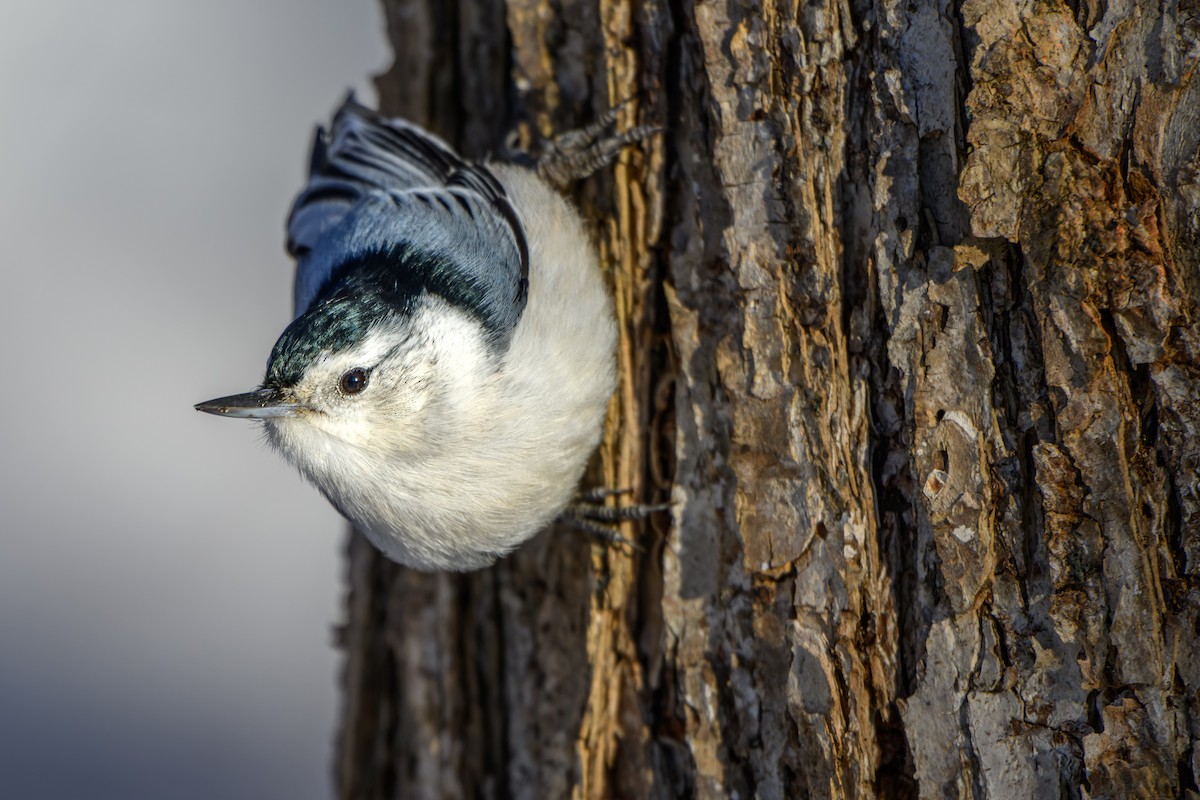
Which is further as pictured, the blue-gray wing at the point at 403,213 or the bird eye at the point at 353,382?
the blue-gray wing at the point at 403,213

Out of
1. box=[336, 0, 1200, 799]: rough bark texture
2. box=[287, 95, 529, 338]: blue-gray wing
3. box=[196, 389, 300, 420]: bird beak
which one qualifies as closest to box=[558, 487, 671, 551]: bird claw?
box=[336, 0, 1200, 799]: rough bark texture

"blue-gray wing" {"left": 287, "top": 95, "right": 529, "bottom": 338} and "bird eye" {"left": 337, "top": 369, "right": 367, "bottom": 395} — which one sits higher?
"blue-gray wing" {"left": 287, "top": 95, "right": 529, "bottom": 338}

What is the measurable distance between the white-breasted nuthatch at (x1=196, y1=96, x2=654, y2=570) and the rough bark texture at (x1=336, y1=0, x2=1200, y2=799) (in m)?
0.09

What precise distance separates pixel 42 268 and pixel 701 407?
2.31 m

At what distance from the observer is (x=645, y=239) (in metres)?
1.53

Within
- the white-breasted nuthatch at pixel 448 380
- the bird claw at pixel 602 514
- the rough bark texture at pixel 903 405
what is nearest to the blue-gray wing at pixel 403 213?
the white-breasted nuthatch at pixel 448 380

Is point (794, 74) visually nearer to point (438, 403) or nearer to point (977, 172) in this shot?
point (977, 172)

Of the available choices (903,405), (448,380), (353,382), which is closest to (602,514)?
(448,380)

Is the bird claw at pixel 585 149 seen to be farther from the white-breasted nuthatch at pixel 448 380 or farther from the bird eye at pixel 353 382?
the bird eye at pixel 353 382

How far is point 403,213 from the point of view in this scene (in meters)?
1.67

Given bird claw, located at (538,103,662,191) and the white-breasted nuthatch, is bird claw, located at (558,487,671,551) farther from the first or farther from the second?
bird claw, located at (538,103,662,191)

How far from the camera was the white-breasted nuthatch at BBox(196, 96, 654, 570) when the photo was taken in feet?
4.79

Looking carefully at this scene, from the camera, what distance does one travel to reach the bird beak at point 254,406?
1.45m

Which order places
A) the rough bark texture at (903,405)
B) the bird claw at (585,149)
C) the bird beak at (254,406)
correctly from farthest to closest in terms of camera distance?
the bird claw at (585,149)
the bird beak at (254,406)
the rough bark texture at (903,405)
